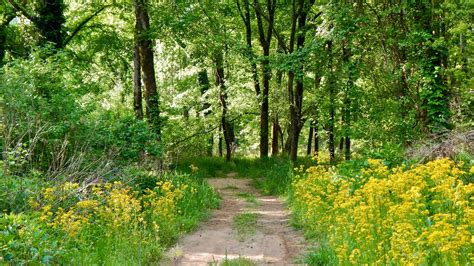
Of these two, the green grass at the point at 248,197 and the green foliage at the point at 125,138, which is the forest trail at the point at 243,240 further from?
the green foliage at the point at 125,138

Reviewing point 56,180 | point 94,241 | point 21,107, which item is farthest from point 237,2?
point 94,241

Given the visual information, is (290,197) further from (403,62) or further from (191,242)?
(403,62)

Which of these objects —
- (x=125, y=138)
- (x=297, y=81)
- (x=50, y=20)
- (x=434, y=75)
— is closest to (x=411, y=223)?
(x=125, y=138)

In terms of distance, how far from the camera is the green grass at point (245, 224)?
794 centimetres

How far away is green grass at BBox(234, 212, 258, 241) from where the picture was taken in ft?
26.0

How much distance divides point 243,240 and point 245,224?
117 centimetres

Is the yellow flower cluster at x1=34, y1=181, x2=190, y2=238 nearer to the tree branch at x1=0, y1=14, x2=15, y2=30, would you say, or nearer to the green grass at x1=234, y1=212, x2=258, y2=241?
the green grass at x1=234, y1=212, x2=258, y2=241

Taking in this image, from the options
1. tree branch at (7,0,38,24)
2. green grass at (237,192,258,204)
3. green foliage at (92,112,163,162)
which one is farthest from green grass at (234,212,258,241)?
tree branch at (7,0,38,24)

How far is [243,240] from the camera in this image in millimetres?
7523

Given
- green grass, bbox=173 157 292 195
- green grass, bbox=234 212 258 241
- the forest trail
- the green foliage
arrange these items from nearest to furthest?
the forest trail
green grass, bbox=234 212 258 241
the green foliage
green grass, bbox=173 157 292 195

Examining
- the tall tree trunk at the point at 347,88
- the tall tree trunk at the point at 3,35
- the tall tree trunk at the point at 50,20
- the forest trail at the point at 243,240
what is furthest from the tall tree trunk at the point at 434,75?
the tall tree trunk at the point at 3,35

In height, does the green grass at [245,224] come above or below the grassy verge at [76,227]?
below

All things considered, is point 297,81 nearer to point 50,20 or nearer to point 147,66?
point 147,66

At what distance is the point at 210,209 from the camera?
10445 millimetres
